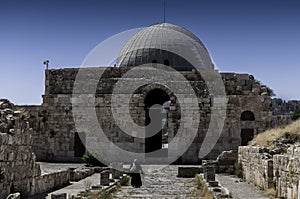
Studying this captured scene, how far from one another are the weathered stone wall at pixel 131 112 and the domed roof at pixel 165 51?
3339 mm

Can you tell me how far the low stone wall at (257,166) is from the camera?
12109mm

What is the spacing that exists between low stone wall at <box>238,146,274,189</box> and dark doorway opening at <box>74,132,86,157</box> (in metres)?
8.69

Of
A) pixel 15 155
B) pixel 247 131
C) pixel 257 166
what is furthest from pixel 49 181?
pixel 247 131

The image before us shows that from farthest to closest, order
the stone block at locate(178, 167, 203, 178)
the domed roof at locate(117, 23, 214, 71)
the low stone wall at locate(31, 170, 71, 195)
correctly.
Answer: the domed roof at locate(117, 23, 214, 71)
the stone block at locate(178, 167, 203, 178)
the low stone wall at locate(31, 170, 71, 195)

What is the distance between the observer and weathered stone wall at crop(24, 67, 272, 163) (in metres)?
22.3

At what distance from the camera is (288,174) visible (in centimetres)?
1005

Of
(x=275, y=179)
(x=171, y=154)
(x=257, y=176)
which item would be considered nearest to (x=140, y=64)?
(x=171, y=154)

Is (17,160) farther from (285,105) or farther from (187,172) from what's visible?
(285,105)

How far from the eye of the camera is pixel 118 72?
79.7ft

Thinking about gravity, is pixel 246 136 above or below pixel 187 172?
above

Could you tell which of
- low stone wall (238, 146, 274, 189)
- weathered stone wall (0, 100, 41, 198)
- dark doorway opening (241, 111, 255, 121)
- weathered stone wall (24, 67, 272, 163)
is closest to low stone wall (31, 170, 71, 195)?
weathered stone wall (0, 100, 41, 198)

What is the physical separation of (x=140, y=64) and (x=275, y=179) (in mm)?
16260

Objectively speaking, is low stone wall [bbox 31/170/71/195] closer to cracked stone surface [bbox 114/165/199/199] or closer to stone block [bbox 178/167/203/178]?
cracked stone surface [bbox 114/165/199/199]

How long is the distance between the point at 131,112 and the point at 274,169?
455 inches
